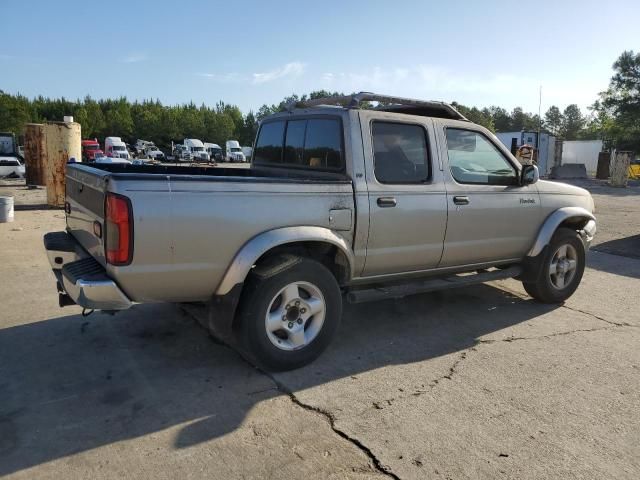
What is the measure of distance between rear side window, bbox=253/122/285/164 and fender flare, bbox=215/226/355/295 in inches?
60.7

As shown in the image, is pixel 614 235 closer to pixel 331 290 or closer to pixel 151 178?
pixel 331 290

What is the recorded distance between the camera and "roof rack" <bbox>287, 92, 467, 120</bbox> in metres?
4.49

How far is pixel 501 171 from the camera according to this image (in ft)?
17.4

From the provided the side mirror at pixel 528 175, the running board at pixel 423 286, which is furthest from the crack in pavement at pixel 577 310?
the side mirror at pixel 528 175

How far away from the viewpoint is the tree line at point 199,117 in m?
48.2

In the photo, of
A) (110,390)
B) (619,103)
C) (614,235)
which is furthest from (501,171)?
(619,103)

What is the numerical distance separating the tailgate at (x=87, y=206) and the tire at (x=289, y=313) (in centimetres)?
108

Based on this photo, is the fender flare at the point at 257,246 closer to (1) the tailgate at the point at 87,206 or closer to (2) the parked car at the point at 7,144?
(1) the tailgate at the point at 87,206

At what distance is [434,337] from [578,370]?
1.21m

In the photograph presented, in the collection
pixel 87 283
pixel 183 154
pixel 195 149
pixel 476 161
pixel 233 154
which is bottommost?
pixel 87 283

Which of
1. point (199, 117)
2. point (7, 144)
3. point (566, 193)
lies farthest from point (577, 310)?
point (199, 117)

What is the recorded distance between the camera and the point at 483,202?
5.04 meters

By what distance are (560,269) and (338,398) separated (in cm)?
349

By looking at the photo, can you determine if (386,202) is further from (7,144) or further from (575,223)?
(7,144)
